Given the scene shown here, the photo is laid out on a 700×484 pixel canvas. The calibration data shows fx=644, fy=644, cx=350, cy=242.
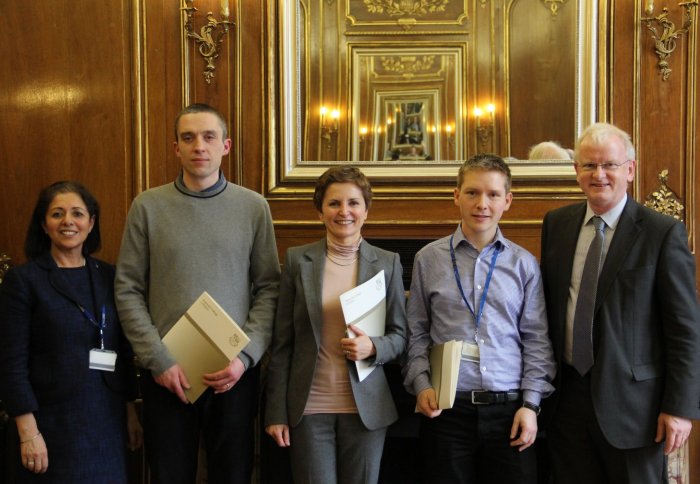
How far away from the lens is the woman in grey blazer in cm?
189

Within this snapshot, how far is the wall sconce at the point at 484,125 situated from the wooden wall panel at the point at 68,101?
5.45 feet

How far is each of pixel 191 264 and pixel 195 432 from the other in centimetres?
54

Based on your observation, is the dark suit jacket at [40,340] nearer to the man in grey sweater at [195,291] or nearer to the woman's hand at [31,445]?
the woman's hand at [31,445]

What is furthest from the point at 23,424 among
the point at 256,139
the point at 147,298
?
the point at 256,139

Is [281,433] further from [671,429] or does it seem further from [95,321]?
[671,429]

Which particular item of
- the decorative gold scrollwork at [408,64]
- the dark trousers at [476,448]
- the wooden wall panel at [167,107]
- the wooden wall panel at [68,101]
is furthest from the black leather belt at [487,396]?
the wooden wall panel at [68,101]

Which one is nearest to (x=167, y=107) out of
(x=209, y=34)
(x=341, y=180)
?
(x=209, y=34)

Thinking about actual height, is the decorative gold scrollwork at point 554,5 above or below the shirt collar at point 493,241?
above

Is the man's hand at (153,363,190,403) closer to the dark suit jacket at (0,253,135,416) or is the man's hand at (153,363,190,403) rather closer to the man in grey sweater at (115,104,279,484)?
the man in grey sweater at (115,104,279,484)

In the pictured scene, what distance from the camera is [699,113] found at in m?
2.94

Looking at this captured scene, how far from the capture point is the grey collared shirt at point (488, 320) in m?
1.88

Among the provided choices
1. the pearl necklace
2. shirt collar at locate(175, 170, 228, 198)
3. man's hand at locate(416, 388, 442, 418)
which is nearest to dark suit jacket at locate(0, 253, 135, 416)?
shirt collar at locate(175, 170, 228, 198)

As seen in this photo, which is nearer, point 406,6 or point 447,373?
point 447,373

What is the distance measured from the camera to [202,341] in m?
1.96
